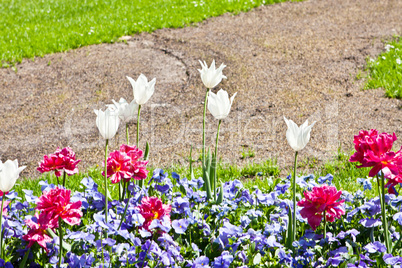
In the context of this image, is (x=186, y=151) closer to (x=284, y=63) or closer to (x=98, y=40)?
(x=284, y=63)

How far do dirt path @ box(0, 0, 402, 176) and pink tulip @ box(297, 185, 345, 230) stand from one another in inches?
76.3

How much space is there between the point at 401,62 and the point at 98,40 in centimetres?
446

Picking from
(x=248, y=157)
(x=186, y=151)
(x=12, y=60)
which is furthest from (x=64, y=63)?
(x=248, y=157)

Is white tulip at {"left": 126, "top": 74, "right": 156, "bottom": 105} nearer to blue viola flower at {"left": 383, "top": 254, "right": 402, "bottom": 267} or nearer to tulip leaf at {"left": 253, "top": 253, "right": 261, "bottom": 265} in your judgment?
tulip leaf at {"left": 253, "top": 253, "right": 261, "bottom": 265}

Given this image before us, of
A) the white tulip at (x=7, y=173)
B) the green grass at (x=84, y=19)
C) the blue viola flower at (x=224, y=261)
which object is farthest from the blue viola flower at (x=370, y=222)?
the green grass at (x=84, y=19)

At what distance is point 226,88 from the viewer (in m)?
5.65

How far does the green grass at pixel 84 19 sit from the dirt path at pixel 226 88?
31 cm

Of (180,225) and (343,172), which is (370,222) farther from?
(343,172)

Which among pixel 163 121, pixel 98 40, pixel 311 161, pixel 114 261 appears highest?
pixel 98 40

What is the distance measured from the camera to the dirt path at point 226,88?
461 cm

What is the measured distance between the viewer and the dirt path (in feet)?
15.1

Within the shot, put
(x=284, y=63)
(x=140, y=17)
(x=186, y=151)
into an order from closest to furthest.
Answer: (x=186, y=151)
(x=284, y=63)
(x=140, y=17)

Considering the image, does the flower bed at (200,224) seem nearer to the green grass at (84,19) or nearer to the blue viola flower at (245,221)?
the blue viola flower at (245,221)

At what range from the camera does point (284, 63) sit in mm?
6324
